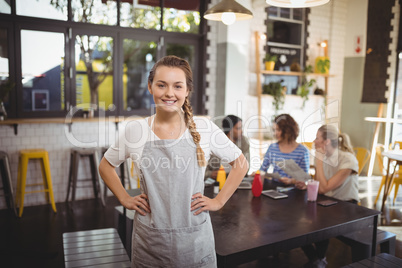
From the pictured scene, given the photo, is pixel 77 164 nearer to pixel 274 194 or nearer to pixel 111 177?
pixel 274 194

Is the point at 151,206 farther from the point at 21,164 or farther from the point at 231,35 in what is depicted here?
the point at 231,35

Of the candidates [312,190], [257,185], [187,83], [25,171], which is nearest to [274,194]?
[257,185]

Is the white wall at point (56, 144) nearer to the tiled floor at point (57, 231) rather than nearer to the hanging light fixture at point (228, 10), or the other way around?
the tiled floor at point (57, 231)

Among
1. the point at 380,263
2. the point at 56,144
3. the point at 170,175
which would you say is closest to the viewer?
the point at 170,175

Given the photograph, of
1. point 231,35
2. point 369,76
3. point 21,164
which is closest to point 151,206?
→ point 21,164

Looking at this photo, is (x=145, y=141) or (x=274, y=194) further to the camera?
(x=274, y=194)

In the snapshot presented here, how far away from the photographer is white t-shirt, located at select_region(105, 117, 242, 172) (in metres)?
1.43

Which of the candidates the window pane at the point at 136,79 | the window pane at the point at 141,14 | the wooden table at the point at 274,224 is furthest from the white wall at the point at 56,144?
the window pane at the point at 136,79

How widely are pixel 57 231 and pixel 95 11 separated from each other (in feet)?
9.87

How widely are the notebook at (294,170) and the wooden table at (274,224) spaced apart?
31 centimetres

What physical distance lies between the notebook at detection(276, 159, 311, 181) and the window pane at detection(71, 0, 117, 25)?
3.37 m

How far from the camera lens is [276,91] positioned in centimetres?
628

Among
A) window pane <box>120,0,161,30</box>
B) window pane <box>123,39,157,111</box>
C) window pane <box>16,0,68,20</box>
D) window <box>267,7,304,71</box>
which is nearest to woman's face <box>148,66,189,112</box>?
window pane <box>16,0,68,20</box>

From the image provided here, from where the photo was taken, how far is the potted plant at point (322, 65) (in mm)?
6768
